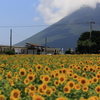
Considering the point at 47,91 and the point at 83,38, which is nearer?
the point at 47,91

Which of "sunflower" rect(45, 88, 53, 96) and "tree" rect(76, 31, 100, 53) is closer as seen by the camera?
"sunflower" rect(45, 88, 53, 96)

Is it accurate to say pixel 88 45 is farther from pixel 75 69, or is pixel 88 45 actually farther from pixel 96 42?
pixel 75 69

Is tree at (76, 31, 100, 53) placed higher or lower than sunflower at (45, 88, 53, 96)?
higher

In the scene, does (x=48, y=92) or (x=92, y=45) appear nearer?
(x=48, y=92)

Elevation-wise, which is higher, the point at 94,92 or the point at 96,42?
the point at 96,42

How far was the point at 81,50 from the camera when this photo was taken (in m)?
60.0

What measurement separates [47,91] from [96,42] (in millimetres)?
58525

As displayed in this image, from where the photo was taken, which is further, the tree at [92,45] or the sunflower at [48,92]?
the tree at [92,45]

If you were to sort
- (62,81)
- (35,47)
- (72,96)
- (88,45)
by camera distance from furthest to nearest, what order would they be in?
(35,47), (88,45), (62,81), (72,96)

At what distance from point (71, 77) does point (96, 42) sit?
57.5 metres

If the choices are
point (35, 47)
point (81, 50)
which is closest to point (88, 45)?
point (81, 50)

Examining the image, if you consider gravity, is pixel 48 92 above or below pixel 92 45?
below

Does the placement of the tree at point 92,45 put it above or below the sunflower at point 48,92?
above

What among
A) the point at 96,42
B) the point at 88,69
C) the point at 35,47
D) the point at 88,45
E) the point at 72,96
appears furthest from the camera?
the point at 35,47
